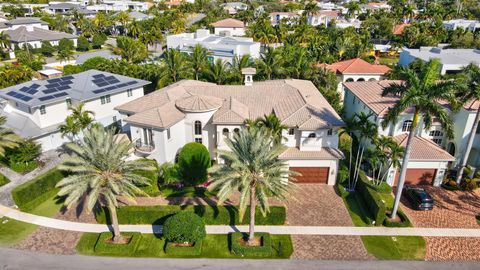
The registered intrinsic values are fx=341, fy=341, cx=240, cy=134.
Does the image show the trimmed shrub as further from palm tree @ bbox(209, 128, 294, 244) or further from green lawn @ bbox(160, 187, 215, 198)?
green lawn @ bbox(160, 187, 215, 198)

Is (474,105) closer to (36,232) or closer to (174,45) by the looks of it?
(36,232)

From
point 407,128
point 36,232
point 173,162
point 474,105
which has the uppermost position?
point 474,105

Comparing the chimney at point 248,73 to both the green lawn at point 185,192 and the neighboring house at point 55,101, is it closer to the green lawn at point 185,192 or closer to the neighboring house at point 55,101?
the neighboring house at point 55,101

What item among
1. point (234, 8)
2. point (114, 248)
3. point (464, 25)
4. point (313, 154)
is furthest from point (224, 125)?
point (234, 8)

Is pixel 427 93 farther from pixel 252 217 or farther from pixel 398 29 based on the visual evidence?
pixel 398 29

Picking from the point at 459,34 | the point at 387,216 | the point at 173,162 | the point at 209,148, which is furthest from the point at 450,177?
the point at 459,34
